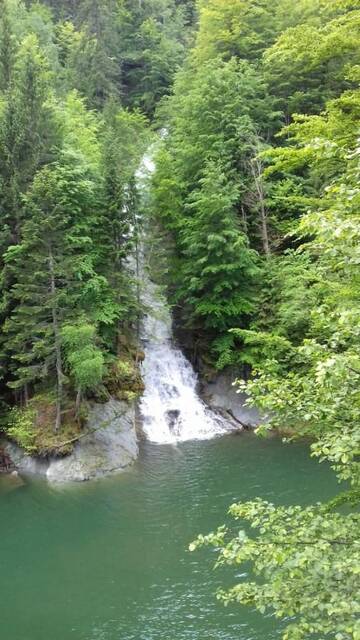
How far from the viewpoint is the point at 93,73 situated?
1736 inches

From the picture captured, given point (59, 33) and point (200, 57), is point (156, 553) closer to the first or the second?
point (200, 57)

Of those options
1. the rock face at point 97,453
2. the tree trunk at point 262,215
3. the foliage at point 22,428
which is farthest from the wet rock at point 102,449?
the tree trunk at point 262,215

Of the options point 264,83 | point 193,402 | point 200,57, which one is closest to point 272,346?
point 193,402

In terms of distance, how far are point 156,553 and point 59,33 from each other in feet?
159

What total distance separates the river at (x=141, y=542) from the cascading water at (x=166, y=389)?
1042mm

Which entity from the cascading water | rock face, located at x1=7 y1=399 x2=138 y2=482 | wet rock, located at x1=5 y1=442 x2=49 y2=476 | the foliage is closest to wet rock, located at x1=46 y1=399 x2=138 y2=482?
rock face, located at x1=7 y1=399 x2=138 y2=482

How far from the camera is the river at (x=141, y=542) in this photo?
11.3 m

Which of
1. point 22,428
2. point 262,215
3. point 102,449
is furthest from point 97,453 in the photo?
point 262,215

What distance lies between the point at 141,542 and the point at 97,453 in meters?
5.59

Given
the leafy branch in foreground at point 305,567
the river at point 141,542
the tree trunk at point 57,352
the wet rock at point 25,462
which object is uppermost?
the tree trunk at point 57,352

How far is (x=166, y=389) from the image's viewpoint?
24.9m

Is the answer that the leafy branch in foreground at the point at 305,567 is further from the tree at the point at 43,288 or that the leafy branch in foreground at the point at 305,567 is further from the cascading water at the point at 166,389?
the cascading water at the point at 166,389

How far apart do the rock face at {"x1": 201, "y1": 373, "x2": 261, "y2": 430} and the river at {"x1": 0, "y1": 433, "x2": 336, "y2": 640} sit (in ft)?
4.30

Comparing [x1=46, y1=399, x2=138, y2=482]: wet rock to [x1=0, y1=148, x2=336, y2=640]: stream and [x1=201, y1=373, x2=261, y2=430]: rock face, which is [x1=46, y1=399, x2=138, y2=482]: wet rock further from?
[x1=201, y1=373, x2=261, y2=430]: rock face
